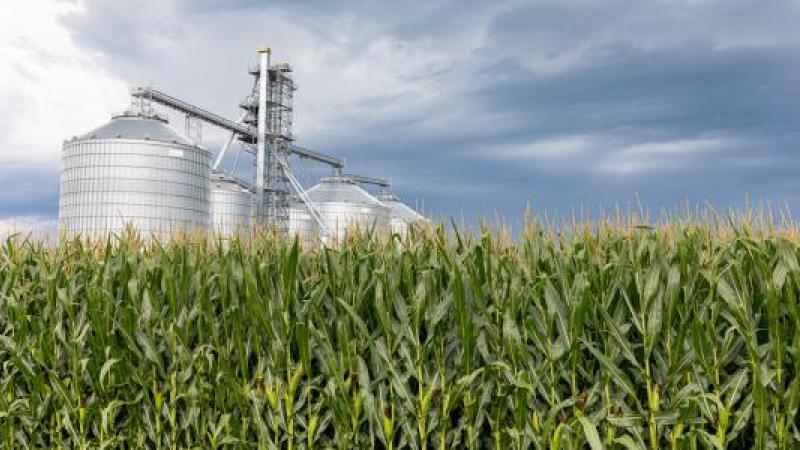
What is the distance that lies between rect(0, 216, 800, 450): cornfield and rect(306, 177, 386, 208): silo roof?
51762 millimetres

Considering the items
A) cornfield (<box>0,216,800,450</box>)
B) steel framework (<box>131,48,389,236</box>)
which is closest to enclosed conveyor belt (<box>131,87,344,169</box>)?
steel framework (<box>131,48,389,236</box>)

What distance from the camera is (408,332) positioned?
18.3 feet

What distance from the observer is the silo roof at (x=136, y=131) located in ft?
140

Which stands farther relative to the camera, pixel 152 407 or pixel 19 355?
pixel 19 355

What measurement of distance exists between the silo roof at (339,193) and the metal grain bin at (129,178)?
1666cm

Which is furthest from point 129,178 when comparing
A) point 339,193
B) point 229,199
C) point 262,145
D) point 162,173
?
point 339,193

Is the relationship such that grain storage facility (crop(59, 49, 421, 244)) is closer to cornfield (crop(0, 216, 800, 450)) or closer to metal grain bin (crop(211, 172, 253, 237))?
metal grain bin (crop(211, 172, 253, 237))

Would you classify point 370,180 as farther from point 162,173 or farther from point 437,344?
point 437,344

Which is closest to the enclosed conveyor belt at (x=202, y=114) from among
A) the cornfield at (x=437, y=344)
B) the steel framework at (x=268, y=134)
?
the steel framework at (x=268, y=134)

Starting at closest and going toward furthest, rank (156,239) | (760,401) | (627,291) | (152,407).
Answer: (760,401) → (627,291) → (152,407) → (156,239)

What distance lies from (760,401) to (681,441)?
55 centimetres

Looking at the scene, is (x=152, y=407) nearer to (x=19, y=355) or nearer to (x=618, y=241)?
(x=19, y=355)

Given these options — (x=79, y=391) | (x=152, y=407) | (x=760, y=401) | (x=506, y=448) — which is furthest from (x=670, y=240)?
(x=79, y=391)

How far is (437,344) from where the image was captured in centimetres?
555
